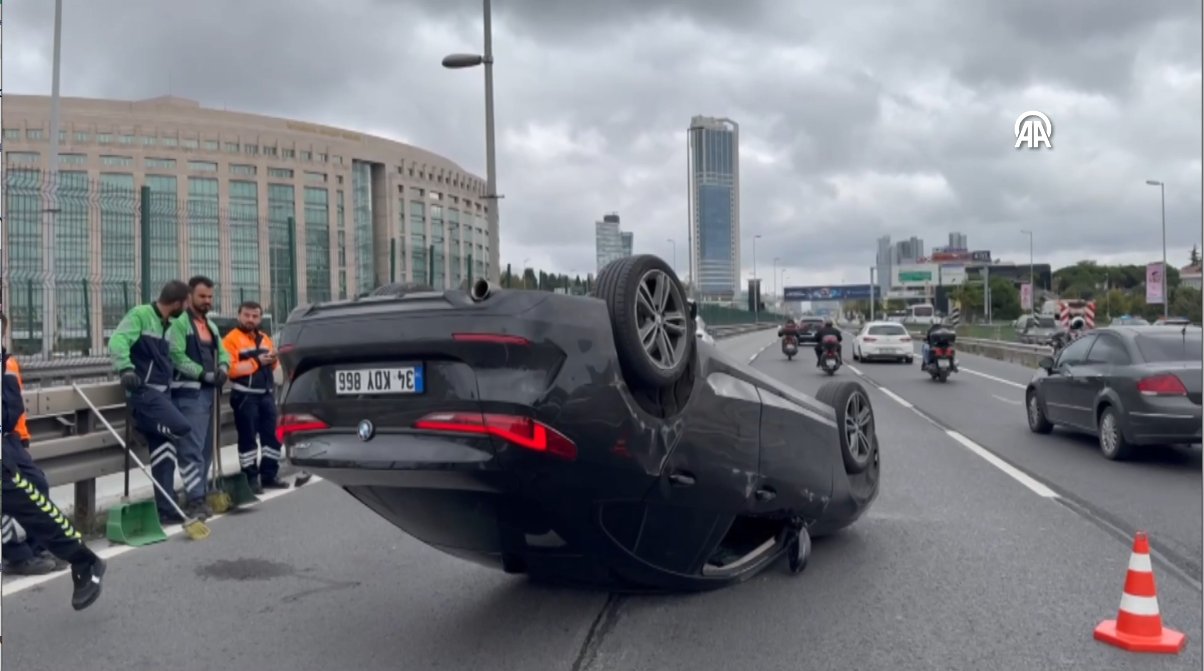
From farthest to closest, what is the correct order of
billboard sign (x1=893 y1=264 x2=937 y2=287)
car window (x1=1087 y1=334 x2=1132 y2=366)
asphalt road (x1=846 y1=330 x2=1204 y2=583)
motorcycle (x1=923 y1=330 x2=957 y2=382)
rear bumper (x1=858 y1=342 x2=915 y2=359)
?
billboard sign (x1=893 y1=264 x2=937 y2=287) → rear bumper (x1=858 y1=342 x2=915 y2=359) → motorcycle (x1=923 y1=330 x2=957 y2=382) → car window (x1=1087 y1=334 x2=1132 y2=366) → asphalt road (x1=846 y1=330 x2=1204 y2=583)

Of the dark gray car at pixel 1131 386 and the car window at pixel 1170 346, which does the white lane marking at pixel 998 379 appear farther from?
the car window at pixel 1170 346

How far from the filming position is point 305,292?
671 inches

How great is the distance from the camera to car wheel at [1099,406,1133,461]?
10.8 meters

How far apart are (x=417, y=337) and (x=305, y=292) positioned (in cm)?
1364

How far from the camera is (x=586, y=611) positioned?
17.6ft

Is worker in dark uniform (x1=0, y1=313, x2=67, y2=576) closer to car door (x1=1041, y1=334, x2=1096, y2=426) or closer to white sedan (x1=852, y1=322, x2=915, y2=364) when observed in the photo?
car door (x1=1041, y1=334, x2=1096, y2=426)

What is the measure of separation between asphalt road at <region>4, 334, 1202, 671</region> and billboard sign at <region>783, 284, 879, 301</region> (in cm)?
12686

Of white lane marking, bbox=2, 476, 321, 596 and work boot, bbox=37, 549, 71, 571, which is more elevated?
work boot, bbox=37, 549, 71, 571

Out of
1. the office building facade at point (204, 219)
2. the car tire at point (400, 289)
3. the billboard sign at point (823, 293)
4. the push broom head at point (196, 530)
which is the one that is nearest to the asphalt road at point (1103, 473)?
the car tire at point (400, 289)

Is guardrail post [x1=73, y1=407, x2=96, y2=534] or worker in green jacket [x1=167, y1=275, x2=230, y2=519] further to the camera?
worker in green jacket [x1=167, y1=275, x2=230, y2=519]

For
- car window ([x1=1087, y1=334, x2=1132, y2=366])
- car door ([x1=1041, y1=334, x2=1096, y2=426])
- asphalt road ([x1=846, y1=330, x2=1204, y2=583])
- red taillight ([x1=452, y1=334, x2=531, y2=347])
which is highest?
red taillight ([x1=452, y1=334, x2=531, y2=347])

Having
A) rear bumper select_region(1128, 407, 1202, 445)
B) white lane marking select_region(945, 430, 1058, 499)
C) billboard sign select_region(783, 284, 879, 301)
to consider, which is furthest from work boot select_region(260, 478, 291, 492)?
billboard sign select_region(783, 284, 879, 301)

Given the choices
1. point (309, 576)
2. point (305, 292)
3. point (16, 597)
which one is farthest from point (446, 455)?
point (305, 292)

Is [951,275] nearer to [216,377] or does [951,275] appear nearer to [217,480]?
[217,480]
